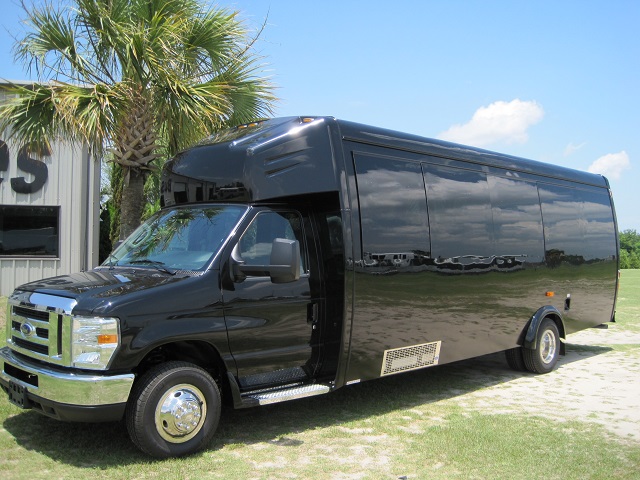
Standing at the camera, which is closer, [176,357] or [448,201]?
[176,357]

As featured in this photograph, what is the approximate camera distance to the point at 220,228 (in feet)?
18.8

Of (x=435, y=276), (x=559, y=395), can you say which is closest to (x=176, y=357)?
(x=435, y=276)

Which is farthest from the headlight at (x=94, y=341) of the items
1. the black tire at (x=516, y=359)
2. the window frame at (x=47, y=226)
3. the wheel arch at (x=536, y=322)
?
the window frame at (x=47, y=226)

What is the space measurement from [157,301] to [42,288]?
3.60 feet

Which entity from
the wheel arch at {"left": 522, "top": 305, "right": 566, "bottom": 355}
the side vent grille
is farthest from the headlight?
the wheel arch at {"left": 522, "top": 305, "right": 566, "bottom": 355}

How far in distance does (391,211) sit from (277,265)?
1.69 meters

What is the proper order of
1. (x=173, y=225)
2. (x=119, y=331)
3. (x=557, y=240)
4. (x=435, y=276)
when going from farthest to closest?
(x=557, y=240) → (x=435, y=276) → (x=173, y=225) → (x=119, y=331)

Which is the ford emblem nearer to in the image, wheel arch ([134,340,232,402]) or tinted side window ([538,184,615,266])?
wheel arch ([134,340,232,402])

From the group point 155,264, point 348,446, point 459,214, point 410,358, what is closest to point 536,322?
point 459,214

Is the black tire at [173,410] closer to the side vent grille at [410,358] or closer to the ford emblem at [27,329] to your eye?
the ford emblem at [27,329]

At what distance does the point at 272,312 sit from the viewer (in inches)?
228

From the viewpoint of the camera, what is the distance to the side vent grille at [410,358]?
6.64m

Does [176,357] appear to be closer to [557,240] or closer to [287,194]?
[287,194]

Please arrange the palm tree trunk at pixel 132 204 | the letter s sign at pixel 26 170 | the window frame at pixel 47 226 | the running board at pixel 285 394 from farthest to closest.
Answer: the window frame at pixel 47 226 < the letter s sign at pixel 26 170 < the palm tree trunk at pixel 132 204 < the running board at pixel 285 394
